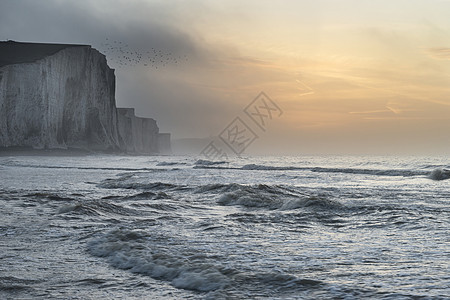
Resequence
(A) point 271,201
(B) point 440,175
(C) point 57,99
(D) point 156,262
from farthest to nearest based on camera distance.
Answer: (C) point 57,99 → (B) point 440,175 → (A) point 271,201 → (D) point 156,262

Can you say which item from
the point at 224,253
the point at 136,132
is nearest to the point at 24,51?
the point at 136,132

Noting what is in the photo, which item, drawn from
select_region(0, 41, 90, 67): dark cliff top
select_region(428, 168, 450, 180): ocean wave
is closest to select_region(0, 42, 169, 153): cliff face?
select_region(0, 41, 90, 67): dark cliff top

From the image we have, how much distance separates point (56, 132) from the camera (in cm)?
7369

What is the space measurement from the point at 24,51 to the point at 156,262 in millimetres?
78164

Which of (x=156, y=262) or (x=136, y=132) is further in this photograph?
(x=136, y=132)

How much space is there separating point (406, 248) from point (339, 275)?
5.40 feet

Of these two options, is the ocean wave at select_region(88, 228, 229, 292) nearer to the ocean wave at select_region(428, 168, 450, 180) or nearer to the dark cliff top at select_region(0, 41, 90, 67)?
the ocean wave at select_region(428, 168, 450, 180)

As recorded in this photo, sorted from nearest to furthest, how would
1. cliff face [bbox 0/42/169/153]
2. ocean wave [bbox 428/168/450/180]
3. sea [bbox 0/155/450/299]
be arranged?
sea [bbox 0/155/450/299], ocean wave [bbox 428/168/450/180], cliff face [bbox 0/42/169/153]

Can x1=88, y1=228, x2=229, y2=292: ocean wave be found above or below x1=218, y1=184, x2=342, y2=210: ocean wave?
below

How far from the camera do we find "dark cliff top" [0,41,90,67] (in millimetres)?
69938

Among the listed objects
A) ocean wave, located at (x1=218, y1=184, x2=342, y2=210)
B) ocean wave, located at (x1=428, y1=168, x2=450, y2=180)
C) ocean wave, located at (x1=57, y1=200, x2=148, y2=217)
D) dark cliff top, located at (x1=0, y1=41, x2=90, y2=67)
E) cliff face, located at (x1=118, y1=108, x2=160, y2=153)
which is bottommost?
ocean wave, located at (x1=57, y1=200, x2=148, y2=217)

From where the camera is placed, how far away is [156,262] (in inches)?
193

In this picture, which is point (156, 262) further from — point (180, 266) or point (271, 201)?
point (271, 201)

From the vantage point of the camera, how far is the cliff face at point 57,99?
66688 millimetres
